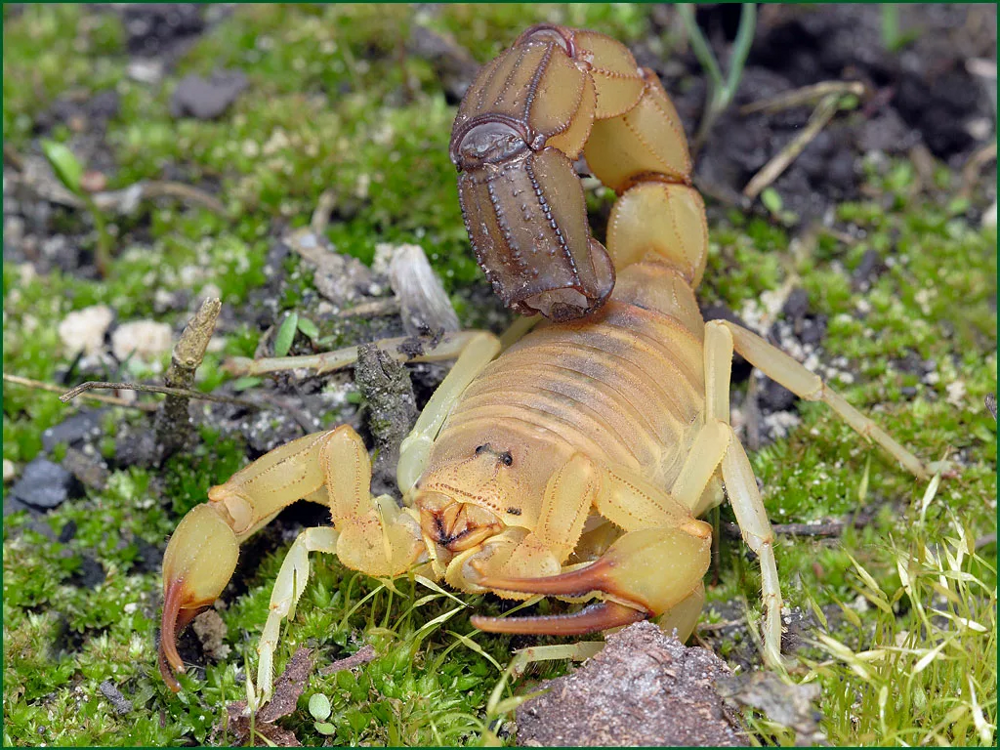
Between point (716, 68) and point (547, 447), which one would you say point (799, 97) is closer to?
point (716, 68)

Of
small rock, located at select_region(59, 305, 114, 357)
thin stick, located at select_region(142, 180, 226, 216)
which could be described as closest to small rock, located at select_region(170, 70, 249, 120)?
thin stick, located at select_region(142, 180, 226, 216)

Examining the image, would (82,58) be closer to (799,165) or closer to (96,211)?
(96,211)

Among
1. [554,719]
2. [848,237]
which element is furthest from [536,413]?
[848,237]

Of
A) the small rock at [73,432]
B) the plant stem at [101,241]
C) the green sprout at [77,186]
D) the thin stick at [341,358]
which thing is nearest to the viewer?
Result: the thin stick at [341,358]

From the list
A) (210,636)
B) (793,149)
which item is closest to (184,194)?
(210,636)

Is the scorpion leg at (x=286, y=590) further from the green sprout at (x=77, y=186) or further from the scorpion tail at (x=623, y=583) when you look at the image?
the green sprout at (x=77, y=186)

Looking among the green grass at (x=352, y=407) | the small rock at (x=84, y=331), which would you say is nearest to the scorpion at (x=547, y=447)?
the green grass at (x=352, y=407)

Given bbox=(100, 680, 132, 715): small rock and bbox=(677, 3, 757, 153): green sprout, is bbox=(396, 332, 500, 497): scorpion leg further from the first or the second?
bbox=(677, 3, 757, 153): green sprout
